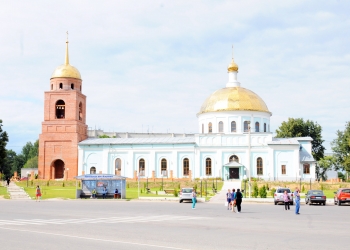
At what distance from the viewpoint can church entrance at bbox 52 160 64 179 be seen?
73.8m

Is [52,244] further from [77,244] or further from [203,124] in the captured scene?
[203,124]

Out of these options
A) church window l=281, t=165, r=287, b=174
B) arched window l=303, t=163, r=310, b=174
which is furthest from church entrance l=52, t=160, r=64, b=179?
arched window l=303, t=163, r=310, b=174

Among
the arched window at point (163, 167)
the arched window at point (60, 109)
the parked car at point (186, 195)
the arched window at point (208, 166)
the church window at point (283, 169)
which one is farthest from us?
the arched window at point (60, 109)

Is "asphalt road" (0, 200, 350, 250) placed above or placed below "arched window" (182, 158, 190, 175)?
below

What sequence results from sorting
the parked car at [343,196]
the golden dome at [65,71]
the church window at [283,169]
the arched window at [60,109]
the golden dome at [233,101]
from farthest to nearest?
1. the arched window at [60,109]
2. the golden dome at [233,101]
3. the golden dome at [65,71]
4. the church window at [283,169]
5. the parked car at [343,196]

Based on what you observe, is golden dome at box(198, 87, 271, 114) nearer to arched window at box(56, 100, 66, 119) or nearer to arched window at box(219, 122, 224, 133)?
arched window at box(219, 122, 224, 133)

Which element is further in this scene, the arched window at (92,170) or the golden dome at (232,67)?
the golden dome at (232,67)

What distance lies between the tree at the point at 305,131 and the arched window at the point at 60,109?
122ft

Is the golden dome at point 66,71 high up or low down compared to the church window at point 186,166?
up

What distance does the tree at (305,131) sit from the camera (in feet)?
285

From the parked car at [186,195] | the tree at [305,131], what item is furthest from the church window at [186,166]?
the parked car at [186,195]

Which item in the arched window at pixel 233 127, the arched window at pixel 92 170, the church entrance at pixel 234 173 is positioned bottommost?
the church entrance at pixel 234 173

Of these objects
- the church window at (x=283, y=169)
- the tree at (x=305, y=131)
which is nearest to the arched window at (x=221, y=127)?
the church window at (x=283, y=169)

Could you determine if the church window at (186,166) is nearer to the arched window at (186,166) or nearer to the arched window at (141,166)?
the arched window at (186,166)
